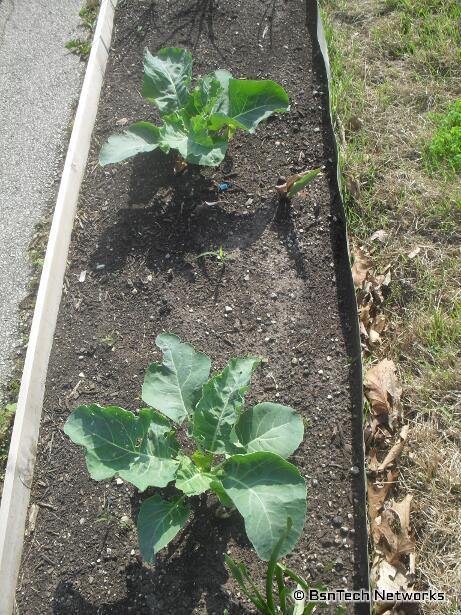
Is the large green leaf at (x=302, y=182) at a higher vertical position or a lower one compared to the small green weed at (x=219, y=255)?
higher

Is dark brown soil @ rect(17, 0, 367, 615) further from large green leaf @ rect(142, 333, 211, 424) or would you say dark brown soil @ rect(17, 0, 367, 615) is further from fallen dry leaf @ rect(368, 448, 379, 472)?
large green leaf @ rect(142, 333, 211, 424)

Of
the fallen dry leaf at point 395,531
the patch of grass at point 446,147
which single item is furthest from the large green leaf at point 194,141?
the fallen dry leaf at point 395,531

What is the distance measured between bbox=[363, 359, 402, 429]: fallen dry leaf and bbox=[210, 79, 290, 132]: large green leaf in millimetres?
1397

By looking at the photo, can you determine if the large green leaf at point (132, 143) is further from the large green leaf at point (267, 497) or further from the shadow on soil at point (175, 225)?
the large green leaf at point (267, 497)

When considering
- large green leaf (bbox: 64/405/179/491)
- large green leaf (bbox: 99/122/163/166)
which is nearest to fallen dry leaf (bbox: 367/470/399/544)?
large green leaf (bbox: 64/405/179/491)

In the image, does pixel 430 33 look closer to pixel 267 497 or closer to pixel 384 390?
pixel 384 390

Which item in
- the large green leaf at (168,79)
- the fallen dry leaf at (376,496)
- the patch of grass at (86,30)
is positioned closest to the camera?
the fallen dry leaf at (376,496)

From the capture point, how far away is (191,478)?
2174 mm

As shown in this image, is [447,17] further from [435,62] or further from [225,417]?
[225,417]

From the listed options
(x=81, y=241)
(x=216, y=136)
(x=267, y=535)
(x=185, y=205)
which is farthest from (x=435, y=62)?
(x=267, y=535)

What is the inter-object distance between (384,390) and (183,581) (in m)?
1.17

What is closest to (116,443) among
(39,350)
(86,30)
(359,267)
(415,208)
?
(39,350)

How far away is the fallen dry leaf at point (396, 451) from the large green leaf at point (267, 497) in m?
0.60

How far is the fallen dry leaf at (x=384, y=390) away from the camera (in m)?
2.55
